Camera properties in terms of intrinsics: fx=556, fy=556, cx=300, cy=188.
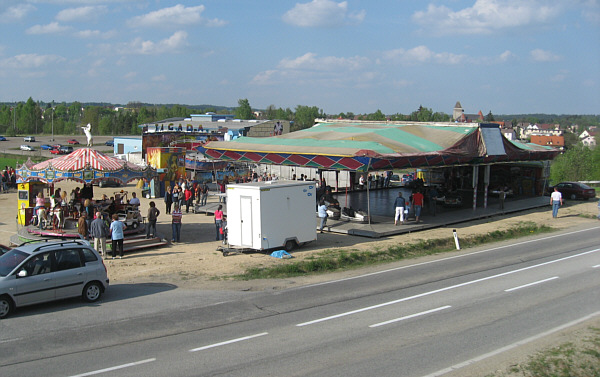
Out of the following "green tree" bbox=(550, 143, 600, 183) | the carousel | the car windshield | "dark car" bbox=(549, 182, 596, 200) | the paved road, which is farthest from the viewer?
"green tree" bbox=(550, 143, 600, 183)

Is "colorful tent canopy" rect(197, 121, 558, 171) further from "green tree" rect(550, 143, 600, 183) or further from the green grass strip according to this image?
"green tree" rect(550, 143, 600, 183)

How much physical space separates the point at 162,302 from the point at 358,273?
7310 mm

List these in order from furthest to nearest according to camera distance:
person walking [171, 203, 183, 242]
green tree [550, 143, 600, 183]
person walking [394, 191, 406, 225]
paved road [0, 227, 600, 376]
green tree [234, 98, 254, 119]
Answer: green tree [234, 98, 254, 119]
green tree [550, 143, 600, 183]
person walking [394, 191, 406, 225]
person walking [171, 203, 183, 242]
paved road [0, 227, 600, 376]

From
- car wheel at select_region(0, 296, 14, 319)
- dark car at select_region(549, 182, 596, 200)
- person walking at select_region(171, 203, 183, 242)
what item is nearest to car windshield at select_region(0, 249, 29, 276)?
car wheel at select_region(0, 296, 14, 319)

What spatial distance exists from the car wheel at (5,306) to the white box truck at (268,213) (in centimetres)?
927

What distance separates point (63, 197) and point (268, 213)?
9882 millimetres

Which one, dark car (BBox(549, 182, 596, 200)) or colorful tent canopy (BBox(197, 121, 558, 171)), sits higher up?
colorful tent canopy (BBox(197, 121, 558, 171))

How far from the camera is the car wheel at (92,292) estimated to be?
14.8 metres

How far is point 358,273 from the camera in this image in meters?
19.5

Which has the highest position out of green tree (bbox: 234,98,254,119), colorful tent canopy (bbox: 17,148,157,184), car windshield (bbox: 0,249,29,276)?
green tree (bbox: 234,98,254,119)

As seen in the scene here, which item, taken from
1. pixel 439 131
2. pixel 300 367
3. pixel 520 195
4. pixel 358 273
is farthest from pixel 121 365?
pixel 520 195

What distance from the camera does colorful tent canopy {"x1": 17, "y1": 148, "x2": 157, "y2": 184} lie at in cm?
2317

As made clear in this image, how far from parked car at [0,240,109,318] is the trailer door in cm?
679

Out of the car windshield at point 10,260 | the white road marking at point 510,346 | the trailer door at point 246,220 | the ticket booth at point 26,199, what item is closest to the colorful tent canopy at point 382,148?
the trailer door at point 246,220
